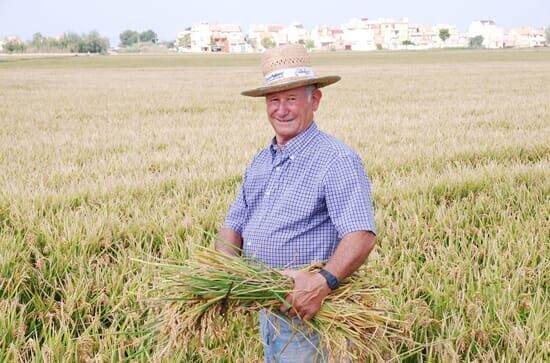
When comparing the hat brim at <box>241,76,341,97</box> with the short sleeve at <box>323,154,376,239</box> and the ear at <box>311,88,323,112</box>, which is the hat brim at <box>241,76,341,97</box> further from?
the short sleeve at <box>323,154,376,239</box>

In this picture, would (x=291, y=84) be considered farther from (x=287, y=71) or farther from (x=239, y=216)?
(x=239, y=216)

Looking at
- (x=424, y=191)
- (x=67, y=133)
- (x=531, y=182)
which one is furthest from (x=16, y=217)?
(x=67, y=133)

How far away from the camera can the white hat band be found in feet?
7.16

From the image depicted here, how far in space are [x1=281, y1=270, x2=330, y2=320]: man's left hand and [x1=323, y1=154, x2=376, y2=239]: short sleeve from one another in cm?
19

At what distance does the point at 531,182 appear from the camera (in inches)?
216

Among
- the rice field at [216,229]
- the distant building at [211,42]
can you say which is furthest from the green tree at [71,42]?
the rice field at [216,229]

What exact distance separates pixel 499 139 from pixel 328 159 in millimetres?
6686

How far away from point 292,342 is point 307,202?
511 millimetres

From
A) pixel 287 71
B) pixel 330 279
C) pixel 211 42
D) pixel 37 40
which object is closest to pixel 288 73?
pixel 287 71

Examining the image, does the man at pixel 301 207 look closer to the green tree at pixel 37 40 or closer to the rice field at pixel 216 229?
the rice field at pixel 216 229

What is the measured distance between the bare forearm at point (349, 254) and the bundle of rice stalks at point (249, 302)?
103mm

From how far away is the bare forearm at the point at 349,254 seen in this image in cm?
194

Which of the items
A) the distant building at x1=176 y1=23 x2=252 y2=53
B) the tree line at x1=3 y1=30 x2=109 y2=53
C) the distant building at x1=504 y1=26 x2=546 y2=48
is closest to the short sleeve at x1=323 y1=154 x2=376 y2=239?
the tree line at x1=3 y1=30 x2=109 y2=53

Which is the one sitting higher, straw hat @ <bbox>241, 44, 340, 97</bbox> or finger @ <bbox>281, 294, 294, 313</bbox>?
straw hat @ <bbox>241, 44, 340, 97</bbox>
